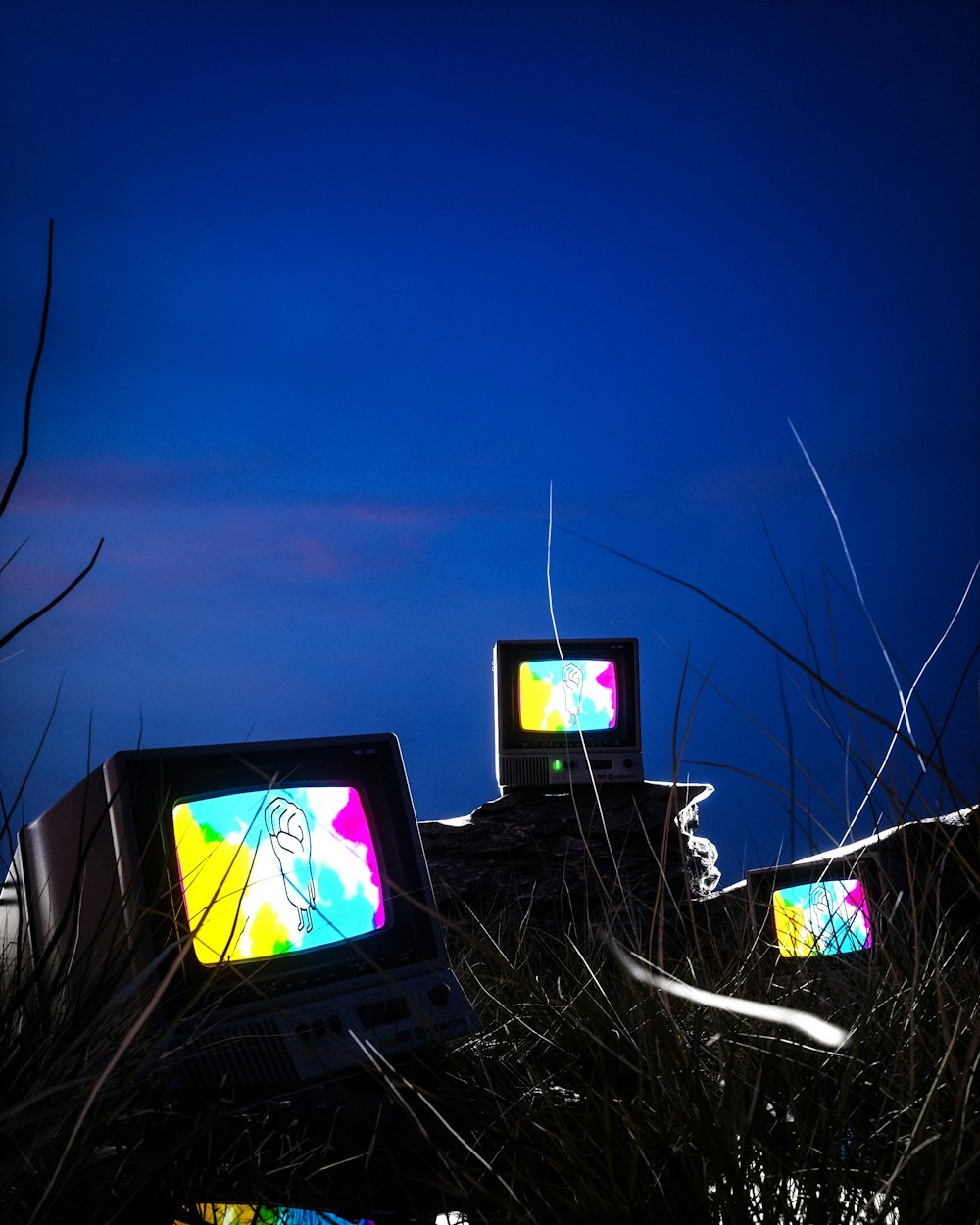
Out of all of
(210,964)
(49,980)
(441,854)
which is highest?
(49,980)

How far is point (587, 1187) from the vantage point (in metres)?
0.67

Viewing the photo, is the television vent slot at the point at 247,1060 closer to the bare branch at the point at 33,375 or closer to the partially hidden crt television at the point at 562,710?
the bare branch at the point at 33,375

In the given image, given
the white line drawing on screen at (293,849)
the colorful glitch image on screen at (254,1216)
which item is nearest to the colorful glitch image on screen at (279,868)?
the white line drawing on screen at (293,849)

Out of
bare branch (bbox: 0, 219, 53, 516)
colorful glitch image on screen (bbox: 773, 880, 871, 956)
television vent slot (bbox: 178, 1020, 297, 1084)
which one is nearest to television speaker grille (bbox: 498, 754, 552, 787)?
colorful glitch image on screen (bbox: 773, 880, 871, 956)

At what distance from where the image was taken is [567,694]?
14.2 feet

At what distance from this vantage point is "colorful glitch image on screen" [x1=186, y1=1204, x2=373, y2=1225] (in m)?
0.79

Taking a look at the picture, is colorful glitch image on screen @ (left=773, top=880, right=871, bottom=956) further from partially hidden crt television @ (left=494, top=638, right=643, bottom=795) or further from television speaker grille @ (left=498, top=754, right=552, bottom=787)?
television speaker grille @ (left=498, top=754, right=552, bottom=787)

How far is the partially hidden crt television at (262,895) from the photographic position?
1.21m

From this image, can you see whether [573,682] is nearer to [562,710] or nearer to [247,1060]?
[562,710]

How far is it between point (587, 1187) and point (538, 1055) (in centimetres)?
74

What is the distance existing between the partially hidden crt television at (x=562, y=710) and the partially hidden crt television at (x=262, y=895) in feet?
8.57

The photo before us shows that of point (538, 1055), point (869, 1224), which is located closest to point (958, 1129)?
point (869, 1224)

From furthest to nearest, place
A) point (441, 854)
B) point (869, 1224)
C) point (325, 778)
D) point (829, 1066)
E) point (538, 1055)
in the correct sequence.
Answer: point (441, 854) < point (325, 778) < point (538, 1055) < point (829, 1066) < point (869, 1224)

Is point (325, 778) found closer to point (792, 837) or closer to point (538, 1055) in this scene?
point (538, 1055)
